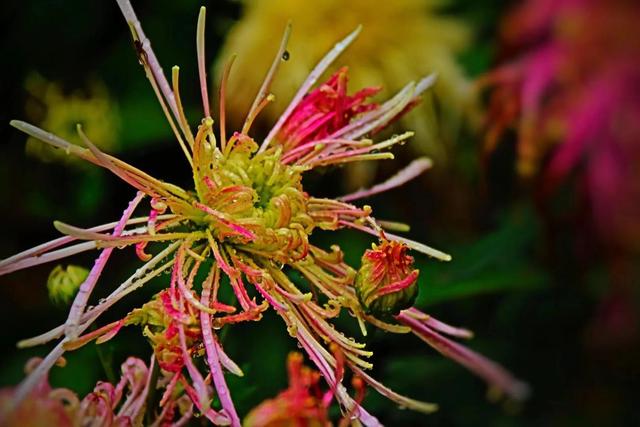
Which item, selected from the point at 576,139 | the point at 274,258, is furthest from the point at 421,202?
the point at 274,258

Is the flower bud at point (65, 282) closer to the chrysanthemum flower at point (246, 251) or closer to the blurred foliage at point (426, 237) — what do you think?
the chrysanthemum flower at point (246, 251)

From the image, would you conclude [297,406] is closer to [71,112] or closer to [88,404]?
[88,404]

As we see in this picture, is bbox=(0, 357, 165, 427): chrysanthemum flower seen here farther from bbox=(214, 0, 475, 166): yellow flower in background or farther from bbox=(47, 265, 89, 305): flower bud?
bbox=(214, 0, 475, 166): yellow flower in background

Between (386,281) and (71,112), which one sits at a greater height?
(71,112)

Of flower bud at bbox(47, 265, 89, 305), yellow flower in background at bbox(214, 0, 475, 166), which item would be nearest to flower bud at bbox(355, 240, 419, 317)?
flower bud at bbox(47, 265, 89, 305)

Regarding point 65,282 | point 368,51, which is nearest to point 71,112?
point 368,51

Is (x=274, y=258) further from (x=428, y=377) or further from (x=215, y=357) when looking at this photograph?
(x=428, y=377)

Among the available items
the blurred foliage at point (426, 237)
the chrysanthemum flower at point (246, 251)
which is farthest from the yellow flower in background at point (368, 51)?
the chrysanthemum flower at point (246, 251)
